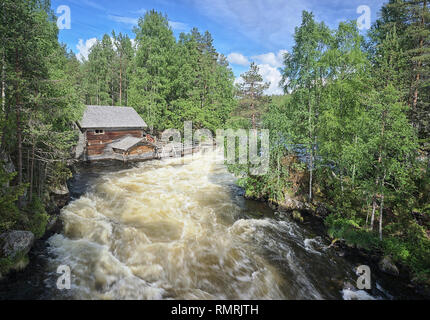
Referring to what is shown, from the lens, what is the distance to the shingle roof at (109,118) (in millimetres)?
29062

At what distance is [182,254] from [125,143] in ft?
73.8

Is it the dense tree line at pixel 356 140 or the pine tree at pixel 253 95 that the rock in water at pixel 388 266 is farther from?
the pine tree at pixel 253 95

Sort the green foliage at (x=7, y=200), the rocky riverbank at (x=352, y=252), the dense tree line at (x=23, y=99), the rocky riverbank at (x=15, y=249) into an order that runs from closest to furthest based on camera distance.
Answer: the green foliage at (x=7, y=200), the rocky riverbank at (x=15, y=249), the rocky riverbank at (x=352, y=252), the dense tree line at (x=23, y=99)

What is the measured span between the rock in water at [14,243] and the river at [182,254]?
795mm

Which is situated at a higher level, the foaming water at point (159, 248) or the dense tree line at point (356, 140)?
the dense tree line at point (356, 140)

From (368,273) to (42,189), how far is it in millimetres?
17731

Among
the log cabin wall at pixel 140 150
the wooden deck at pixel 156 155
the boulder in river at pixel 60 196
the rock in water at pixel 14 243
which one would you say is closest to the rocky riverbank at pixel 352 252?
the rock in water at pixel 14 243

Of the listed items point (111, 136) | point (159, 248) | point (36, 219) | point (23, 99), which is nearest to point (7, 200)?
point (36, 219)

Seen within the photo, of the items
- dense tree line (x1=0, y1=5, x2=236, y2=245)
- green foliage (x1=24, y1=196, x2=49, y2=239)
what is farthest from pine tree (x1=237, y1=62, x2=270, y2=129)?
green foliage (x1=24, y1=196, x2=49, y2=239)

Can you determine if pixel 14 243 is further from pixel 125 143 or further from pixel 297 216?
pixel 125 143

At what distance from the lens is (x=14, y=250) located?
30.0 feet
